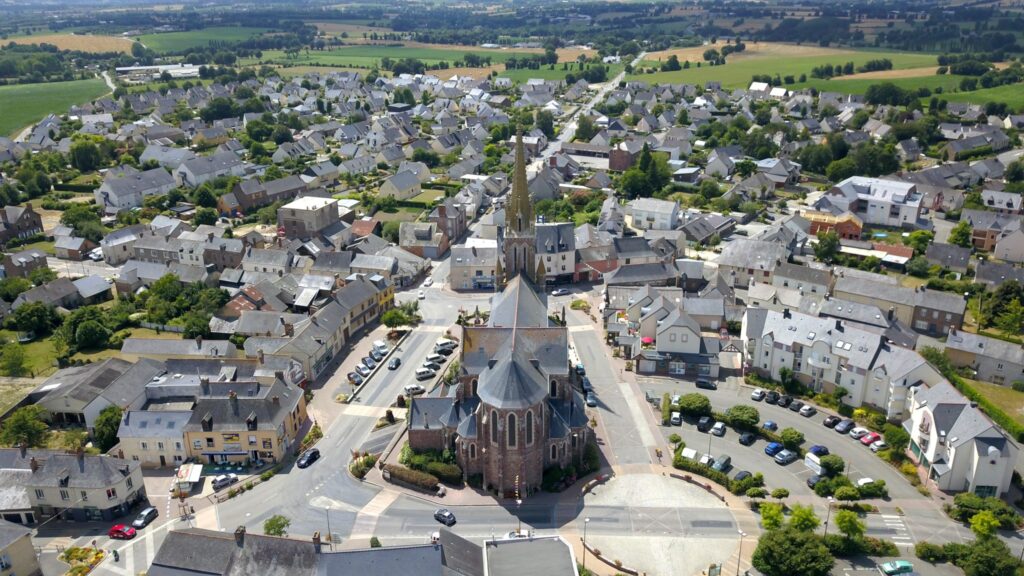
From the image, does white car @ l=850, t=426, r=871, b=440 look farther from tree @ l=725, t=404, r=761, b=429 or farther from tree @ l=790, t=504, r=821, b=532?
tree @ l=790, t=504, r=821, b=532

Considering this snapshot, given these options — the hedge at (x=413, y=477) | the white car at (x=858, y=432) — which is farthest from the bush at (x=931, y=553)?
the hedge at (x=413, y=477)

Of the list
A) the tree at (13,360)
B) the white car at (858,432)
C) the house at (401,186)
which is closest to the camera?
the white car at (858,432)

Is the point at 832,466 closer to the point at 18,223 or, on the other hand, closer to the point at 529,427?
the point at 529,427

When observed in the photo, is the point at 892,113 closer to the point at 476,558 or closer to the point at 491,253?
the point at 491,253

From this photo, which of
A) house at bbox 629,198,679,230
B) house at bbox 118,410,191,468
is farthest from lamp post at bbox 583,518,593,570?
house at bbox 629,198,679,230

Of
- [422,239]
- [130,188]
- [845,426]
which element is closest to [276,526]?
[845,426]

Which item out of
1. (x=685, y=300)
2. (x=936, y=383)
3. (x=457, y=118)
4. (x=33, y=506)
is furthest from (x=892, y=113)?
(x=33, y=506)

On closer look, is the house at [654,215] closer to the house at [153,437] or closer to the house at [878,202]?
the house at [878,202]
